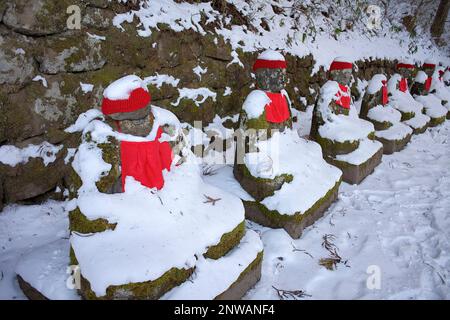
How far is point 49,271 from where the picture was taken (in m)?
2.17

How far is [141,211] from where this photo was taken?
2076 mm

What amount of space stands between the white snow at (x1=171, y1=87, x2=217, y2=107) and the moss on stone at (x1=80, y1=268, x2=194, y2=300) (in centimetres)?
260

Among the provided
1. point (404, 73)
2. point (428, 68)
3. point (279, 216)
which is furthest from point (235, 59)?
point (428, 68)

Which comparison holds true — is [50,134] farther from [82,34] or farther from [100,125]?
[100,125]

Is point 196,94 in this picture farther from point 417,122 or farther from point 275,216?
point 417,122

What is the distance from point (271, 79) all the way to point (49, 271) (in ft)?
8.16

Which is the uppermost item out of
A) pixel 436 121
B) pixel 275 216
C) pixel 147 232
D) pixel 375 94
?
pixel 375 94

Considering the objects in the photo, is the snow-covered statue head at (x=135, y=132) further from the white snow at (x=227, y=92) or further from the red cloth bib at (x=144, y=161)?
the white snow at (x=227, y=92)

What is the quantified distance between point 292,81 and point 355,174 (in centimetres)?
260

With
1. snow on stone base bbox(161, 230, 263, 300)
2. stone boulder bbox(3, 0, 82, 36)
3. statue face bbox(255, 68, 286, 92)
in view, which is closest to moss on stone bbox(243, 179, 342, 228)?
snow on stone base bbox(161, 230, 263, 300)

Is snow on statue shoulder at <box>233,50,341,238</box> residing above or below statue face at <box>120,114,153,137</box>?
below

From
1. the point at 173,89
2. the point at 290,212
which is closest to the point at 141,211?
the point at 290,212

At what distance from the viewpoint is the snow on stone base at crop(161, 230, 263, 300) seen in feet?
6.54

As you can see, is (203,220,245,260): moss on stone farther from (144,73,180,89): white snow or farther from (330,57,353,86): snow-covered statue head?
(330,57,353,86): snow-covered statue head
